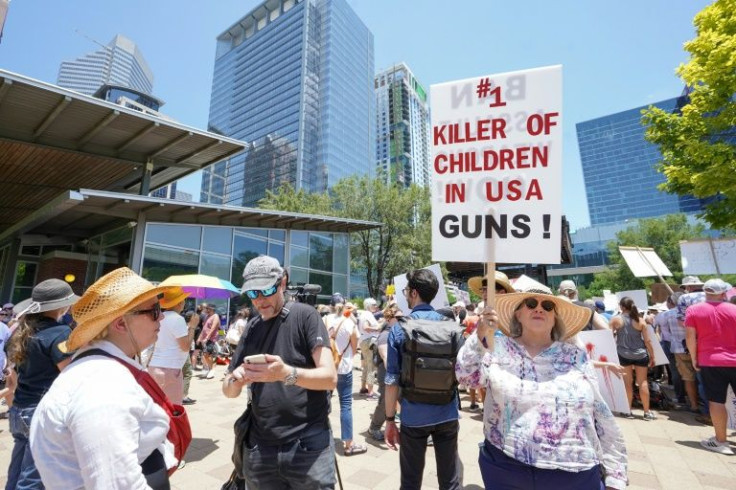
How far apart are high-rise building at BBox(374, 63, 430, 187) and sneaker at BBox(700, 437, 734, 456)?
451 feet

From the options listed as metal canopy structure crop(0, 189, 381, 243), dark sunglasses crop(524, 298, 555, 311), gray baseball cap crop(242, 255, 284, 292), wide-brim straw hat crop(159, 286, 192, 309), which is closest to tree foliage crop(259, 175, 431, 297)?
metal canopy structure crop(0, 189, 381, 243)

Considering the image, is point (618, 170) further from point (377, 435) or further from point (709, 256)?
point (377, 435)

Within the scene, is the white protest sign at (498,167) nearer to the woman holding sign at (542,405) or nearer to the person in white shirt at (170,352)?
the woman holding sign at (542,405)

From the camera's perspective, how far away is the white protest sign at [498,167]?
2.28 metres

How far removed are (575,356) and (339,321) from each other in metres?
4.13

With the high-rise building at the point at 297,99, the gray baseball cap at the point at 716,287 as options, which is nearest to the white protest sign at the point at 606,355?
the gray baseball cap at the point at 716,287

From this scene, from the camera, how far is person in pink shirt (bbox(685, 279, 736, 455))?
459 cm

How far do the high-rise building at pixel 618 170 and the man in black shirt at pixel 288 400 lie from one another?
6441 inches

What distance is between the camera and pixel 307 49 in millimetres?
106062

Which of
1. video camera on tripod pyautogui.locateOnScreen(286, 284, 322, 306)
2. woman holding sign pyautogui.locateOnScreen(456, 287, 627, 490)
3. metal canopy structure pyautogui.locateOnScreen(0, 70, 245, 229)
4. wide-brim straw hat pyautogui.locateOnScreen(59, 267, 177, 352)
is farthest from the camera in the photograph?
metal canopy structure pyautogui.locateOnScreen(0, 70, 245, 229)

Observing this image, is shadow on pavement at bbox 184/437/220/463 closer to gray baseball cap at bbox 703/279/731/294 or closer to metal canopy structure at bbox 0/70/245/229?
gray baseball cap at bbox 703/279/731/294

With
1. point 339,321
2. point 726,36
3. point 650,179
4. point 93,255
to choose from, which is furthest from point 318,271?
point 650,179

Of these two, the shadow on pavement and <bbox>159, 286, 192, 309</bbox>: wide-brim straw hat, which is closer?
<bbox>159, 286, 192, 309</bbox>: wide-brim straw hat

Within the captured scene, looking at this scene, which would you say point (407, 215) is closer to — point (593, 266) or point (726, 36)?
point (726, 36)
